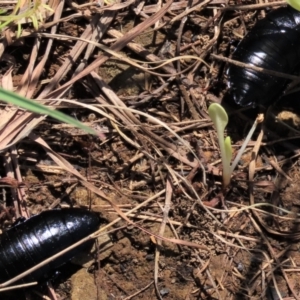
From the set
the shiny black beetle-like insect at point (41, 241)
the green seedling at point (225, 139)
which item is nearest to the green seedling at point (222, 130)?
the green seedling at point (225, 139)

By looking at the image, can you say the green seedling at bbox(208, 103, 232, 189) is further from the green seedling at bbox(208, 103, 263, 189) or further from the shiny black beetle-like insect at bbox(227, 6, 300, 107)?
the shiny black beetle-like insect at bbox(227, 6, 300, 107)

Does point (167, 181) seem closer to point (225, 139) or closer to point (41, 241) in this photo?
point (225, 139)

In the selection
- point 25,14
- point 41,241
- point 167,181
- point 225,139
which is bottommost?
point 41,241

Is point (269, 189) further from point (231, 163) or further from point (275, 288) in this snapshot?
point (275, 288)

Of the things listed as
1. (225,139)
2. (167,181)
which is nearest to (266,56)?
(225,139)

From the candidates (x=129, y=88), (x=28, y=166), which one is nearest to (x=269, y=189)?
(x=129, y=88)

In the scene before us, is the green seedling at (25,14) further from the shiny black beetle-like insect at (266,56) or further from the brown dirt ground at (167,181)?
the shiny black beetle-like insect at (266,56)

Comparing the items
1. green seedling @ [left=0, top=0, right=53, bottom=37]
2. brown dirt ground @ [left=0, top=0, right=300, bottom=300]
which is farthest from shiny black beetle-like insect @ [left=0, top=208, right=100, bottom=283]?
green seedling @ [left=0, top=0, right=53, bottom=37]
